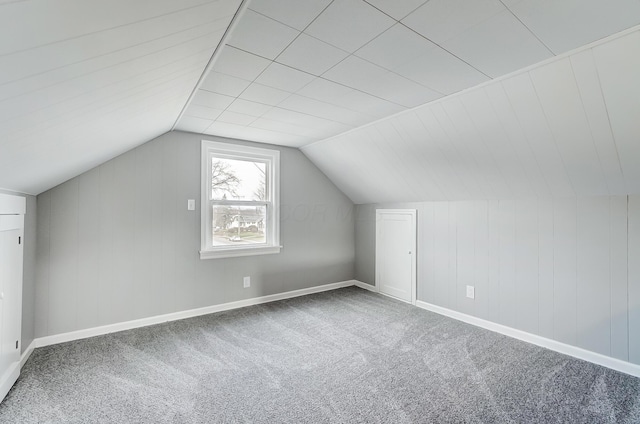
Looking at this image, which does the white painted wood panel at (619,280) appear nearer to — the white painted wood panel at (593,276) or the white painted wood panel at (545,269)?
the white painted wood panel at (593,276)

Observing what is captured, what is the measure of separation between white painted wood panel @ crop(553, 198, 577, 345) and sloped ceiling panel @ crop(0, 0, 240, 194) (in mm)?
2969

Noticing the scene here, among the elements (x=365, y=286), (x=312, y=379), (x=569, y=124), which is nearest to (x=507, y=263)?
(x=569, y=124)

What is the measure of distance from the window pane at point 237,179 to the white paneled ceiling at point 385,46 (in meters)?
1.12

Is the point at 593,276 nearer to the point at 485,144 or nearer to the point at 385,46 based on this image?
the point at 485,144

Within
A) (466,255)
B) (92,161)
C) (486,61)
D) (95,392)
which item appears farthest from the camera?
(466,255)

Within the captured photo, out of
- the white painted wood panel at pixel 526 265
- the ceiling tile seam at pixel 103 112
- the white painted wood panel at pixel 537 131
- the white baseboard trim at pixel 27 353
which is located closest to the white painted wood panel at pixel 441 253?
the white painted wood panel at pixel 526 265

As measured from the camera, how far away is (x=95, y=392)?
1.97m

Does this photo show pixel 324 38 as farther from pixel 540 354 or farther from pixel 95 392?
pixel 540 354

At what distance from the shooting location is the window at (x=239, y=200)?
3.50m

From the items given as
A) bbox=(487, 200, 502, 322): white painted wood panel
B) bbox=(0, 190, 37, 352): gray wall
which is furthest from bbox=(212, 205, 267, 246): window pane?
bbox=(487, 200, 502, 322): white painted wood panel

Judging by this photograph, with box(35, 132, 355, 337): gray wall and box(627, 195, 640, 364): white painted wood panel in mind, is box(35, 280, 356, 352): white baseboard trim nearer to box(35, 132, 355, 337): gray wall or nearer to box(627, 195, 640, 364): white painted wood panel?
box(35, 132, 355, 337): gray wall

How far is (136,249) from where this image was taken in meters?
3.06

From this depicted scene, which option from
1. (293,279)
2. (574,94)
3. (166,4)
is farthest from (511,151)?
(293,279)

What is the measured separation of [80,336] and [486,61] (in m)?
3.98
